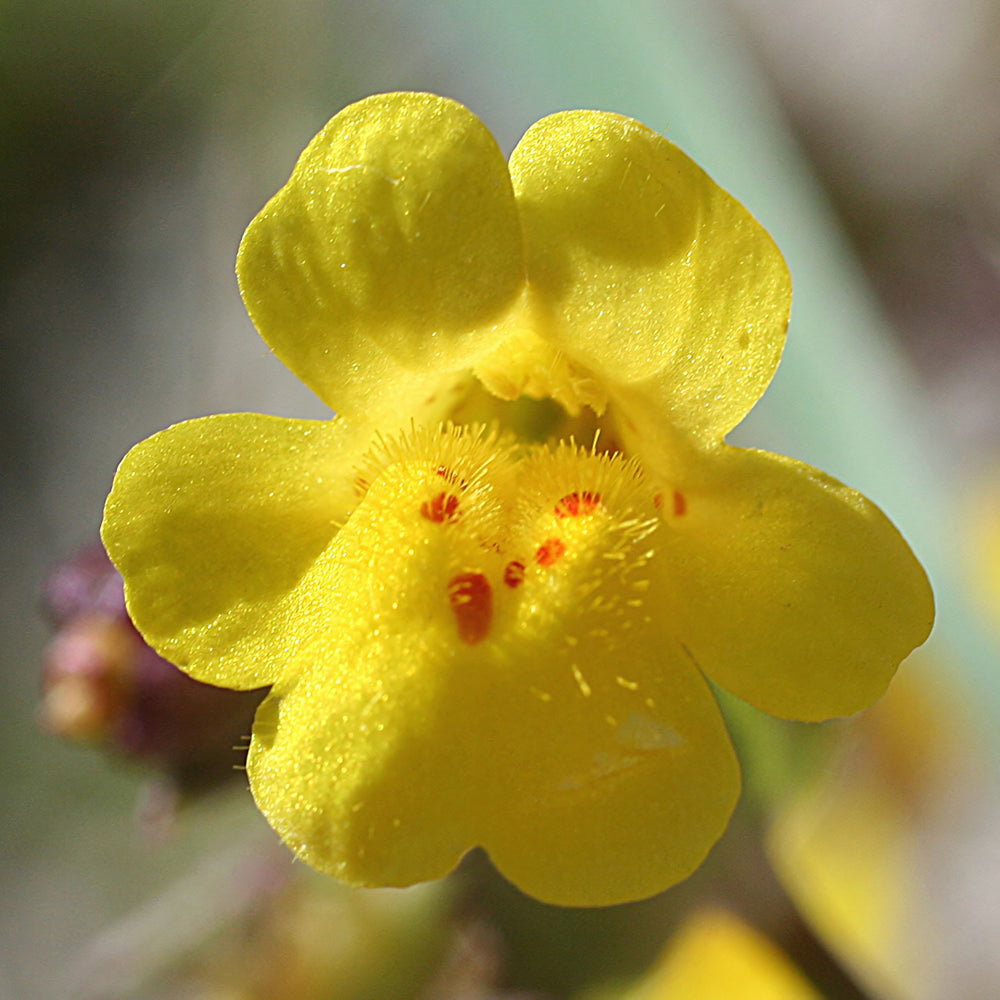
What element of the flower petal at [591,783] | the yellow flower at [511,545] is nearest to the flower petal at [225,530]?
the yellow flower at [511,545]

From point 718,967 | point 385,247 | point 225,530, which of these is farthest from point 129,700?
point 718,967

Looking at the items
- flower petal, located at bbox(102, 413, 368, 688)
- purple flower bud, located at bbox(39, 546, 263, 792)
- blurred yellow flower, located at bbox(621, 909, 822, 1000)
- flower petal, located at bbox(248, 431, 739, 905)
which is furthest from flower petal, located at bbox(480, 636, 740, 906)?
blurred yellow flower, located at bbox(621, 909, 822, 1000)

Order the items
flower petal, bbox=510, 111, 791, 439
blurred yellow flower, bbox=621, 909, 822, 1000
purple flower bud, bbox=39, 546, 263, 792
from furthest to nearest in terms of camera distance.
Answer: blurred yellow flower, bbox=621, 909, 822, 1000, purple flower bud, bbox=39, 546, 263, 792, flower petal, bbox=510, 111, 791, 439

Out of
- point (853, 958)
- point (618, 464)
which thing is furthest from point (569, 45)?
point (853, 958)

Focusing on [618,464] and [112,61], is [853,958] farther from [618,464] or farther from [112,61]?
[112,61]

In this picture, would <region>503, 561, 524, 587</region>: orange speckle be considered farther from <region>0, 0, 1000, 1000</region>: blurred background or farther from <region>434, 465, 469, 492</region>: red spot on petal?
<region>0, 0, 1000, 1000</region>: blurred background

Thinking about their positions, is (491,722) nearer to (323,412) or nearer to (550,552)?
(550,552)

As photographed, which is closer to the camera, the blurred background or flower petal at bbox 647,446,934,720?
flower petal at bbox 647,446,934,720
